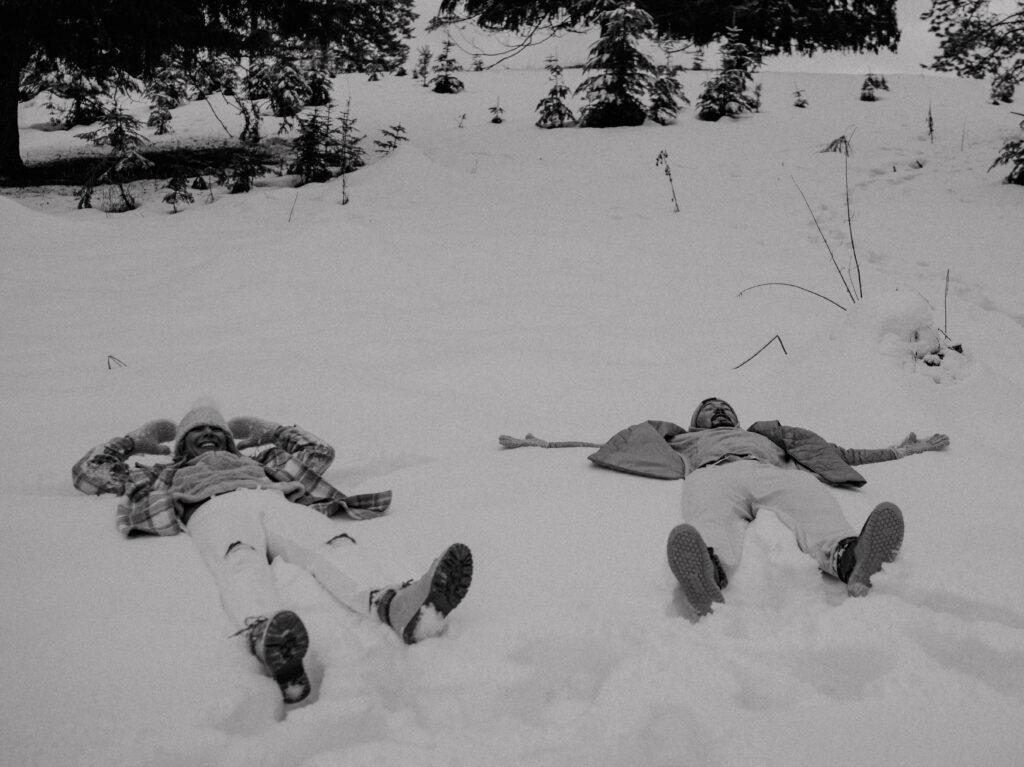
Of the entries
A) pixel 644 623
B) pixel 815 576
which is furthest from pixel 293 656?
pixel 815 576

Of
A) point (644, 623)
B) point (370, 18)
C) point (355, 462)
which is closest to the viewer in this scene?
point (644, 623)

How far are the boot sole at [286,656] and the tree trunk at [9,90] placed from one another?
8465 millimetres

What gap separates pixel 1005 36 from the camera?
6.75 metres

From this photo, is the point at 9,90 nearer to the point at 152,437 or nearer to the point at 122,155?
the point at 122,155

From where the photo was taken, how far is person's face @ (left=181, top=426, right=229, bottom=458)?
2.97 m

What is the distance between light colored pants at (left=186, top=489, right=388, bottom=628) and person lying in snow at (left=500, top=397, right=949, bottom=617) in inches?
40.4

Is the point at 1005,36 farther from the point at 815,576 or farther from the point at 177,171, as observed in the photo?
the point at 177,171

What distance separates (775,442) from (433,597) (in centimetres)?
200

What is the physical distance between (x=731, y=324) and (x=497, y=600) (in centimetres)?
372

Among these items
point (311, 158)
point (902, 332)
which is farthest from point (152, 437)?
point (311, 158)

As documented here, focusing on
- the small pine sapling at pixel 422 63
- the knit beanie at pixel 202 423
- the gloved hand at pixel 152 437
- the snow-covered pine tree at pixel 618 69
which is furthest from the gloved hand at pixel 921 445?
the small pine sapling at pixel 422 63

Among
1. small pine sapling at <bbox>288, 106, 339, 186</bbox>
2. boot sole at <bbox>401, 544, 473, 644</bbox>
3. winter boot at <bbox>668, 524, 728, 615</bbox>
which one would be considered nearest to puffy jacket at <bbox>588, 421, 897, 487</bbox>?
winter boot at <bbox>668, 524, 728, 615</bbox>

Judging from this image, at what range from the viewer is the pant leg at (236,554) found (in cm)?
200

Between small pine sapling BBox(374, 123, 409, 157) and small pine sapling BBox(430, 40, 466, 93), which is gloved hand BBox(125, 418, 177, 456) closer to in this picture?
small pine sapling BBox(374, 123, 409, 157)
